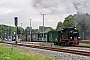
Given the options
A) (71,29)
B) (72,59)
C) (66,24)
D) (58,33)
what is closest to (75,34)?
(71,29)

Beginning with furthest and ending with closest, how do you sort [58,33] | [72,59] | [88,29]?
1. [88,29]
2. [58,33]
3. [72,59]

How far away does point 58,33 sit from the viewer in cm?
4056

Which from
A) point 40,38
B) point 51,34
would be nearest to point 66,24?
point 40,38

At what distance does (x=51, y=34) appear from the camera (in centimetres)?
4628

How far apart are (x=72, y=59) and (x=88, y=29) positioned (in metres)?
73.7

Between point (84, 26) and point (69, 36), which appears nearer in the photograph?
point (69, 36)

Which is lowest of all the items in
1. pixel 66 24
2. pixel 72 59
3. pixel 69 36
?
pixel 72 59

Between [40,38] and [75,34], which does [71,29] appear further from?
[40,38]

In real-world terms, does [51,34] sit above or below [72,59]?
above

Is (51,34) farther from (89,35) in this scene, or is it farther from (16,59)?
(89,35)

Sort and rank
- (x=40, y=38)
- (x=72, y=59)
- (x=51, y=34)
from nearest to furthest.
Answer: (x=72, y=59), (x=51, y=34), (x=40, y=38)

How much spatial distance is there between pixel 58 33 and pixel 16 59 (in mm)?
27284

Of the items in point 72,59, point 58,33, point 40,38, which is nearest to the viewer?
point 72,59

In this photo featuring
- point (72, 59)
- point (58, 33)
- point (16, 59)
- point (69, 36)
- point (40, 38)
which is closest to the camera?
point (16, 59)
